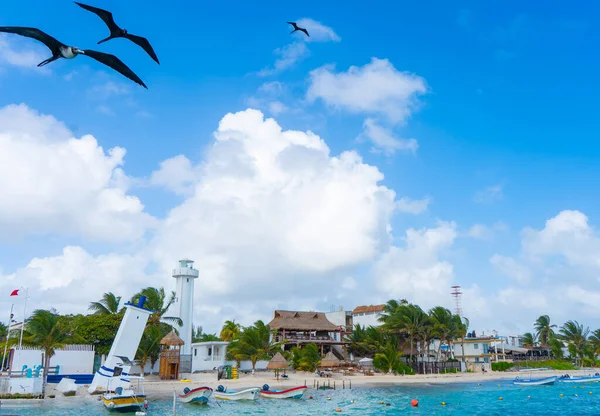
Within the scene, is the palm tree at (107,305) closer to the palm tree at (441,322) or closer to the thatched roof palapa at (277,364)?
the thatched roof palapa at (277,364)

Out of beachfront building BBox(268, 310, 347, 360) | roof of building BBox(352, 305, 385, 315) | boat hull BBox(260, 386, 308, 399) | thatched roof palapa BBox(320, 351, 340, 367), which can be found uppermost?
roof of building BBox(352, 305, 385, 315)

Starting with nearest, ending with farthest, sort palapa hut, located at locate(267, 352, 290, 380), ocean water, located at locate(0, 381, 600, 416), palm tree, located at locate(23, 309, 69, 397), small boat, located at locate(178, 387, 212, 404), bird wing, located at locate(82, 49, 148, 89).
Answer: bird wing, located at locate(82, 49, 148, 89)
ocean water, located at locate(0, 381, 600, 416)
small boat, located at locate(178, 387, 212, 404)
palm tree, located at locate(23, 309, 69, 397)
palapa hut, located at locate(267, 352, 290, 380)

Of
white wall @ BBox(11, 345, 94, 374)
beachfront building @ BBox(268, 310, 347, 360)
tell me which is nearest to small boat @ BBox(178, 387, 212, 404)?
white wall @ BBox(11, 345, 94, 374)

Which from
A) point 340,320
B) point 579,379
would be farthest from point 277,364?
point 579,379

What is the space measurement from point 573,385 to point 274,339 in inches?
1277

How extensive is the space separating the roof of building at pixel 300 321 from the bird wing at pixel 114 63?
5010 cm

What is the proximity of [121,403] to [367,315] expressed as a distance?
57571 millimetres

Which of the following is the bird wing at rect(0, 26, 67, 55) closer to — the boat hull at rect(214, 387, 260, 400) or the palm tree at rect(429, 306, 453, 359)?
the boat hull at rect(214, 387, 260, 400)

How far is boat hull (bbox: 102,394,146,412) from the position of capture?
2519 centimetres

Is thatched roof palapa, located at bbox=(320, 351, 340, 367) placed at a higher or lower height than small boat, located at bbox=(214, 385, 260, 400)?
higher

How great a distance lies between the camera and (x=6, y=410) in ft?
80.5

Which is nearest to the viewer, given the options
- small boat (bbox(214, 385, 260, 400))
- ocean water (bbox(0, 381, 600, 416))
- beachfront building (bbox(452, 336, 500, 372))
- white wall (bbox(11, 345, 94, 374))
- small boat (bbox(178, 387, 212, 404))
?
ocean water (bbox(0, 381, 600, 416))

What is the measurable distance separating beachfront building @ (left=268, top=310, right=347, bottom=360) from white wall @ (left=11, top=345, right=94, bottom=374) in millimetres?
20870

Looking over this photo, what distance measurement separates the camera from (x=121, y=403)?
2522 centimetres
